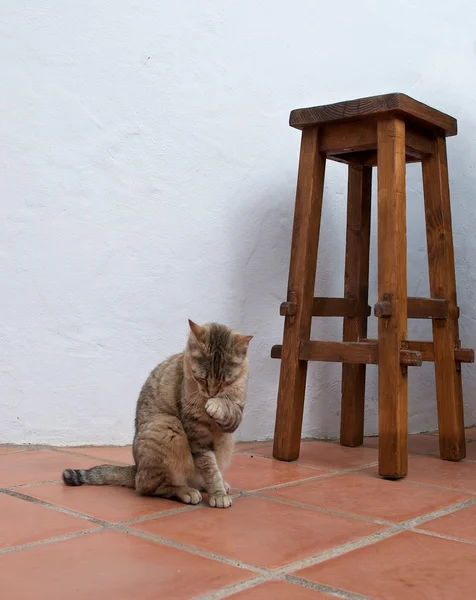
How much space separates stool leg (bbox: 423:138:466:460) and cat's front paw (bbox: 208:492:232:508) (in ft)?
3.57

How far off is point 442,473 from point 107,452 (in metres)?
1.17

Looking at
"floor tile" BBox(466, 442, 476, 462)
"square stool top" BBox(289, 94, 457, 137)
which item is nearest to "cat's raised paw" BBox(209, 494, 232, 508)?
"floor tile" BBox(466, 442, 476, 462)

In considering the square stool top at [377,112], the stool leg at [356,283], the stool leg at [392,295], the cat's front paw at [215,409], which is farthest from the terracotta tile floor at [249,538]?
the square stool top at [377,112]

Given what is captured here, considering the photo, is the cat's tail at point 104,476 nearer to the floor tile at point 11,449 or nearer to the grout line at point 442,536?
the floor tile at point 11,449

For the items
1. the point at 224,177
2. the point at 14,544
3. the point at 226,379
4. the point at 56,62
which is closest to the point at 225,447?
the point at 226,379

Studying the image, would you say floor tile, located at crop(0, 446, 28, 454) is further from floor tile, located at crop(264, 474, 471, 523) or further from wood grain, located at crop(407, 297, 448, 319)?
wood grain, located at crop(407, 297, 448, 319)

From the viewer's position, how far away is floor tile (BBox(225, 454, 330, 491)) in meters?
2.19

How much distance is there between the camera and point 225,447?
205cm

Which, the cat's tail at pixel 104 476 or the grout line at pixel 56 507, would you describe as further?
the cat's tail at pixel 104 476

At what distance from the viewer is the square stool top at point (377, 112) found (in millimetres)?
2289

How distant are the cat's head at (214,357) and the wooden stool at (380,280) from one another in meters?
0.55

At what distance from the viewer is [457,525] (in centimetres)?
176

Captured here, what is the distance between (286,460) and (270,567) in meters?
1.11

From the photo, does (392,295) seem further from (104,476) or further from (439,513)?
(104,476)
